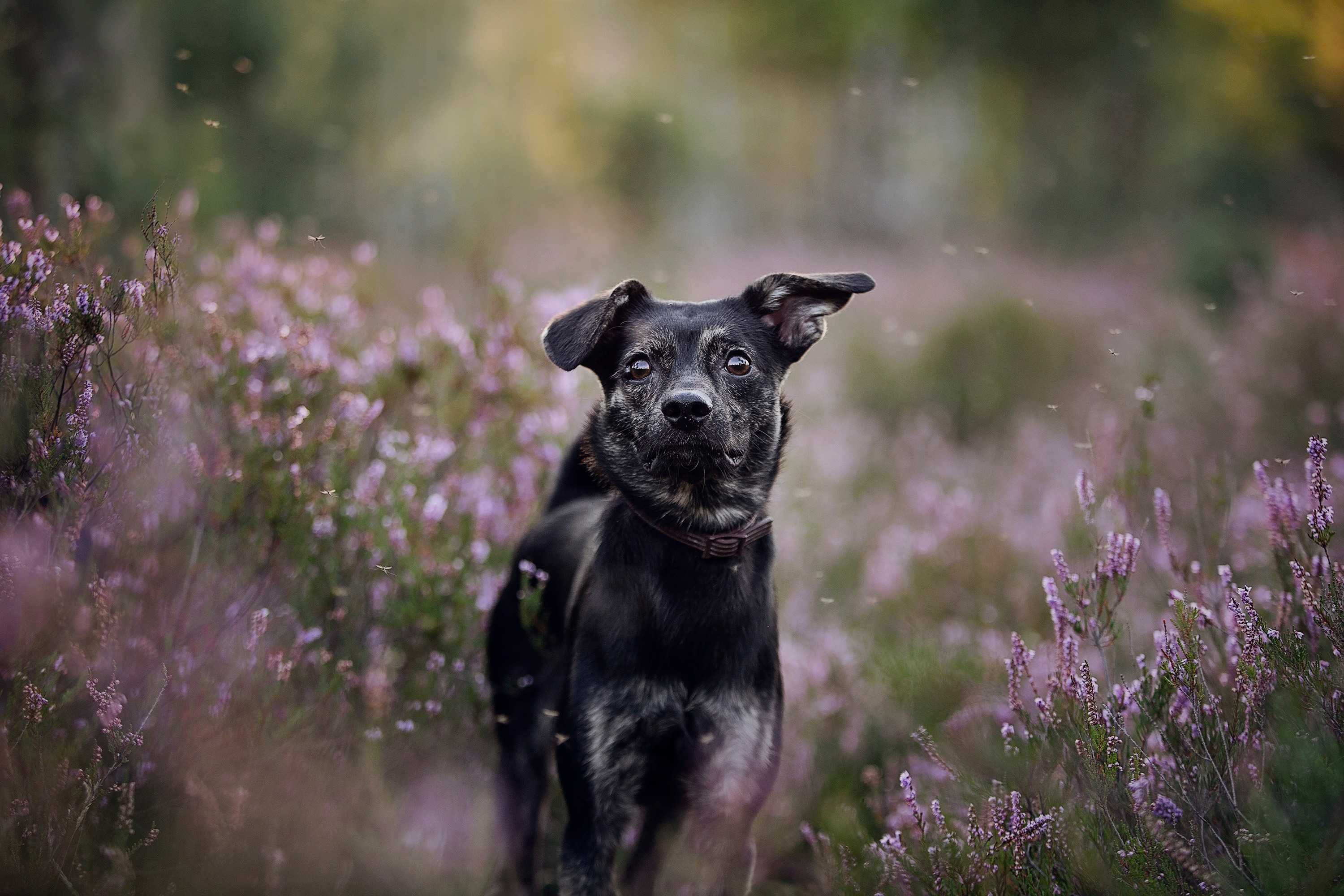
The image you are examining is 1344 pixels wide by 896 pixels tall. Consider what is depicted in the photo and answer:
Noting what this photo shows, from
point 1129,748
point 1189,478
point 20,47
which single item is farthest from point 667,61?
point 1129,748

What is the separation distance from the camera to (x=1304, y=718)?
2434mm

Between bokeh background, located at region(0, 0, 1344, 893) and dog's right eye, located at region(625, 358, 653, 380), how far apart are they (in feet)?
4.66

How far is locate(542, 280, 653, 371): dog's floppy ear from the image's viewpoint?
9.62 ft

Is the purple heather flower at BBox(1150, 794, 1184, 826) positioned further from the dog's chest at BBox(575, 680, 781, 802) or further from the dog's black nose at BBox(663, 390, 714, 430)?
the dog's black nose at BBox(663, 390, 714, 430)

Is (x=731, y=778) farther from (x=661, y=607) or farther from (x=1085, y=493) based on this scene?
(x=1085, y=493)

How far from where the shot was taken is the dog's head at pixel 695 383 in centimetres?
298

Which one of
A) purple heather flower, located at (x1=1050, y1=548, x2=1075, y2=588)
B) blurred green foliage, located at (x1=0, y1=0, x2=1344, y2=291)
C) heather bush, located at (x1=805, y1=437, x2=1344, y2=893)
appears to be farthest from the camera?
blurred green foliage, located at (x1=0, y1=0, x2=1344, y2=291)

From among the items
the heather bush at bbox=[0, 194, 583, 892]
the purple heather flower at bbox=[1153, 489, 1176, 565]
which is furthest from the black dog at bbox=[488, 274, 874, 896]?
the purple heather flower at bbox=[1153, 489, 1176, 565]

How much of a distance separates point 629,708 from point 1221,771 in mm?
1890

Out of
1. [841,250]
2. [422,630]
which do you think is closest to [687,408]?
[422,630]

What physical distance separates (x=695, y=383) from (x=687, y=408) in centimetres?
15

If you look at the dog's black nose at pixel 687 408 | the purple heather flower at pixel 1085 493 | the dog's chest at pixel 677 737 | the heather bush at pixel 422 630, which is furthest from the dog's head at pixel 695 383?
the purple heather flower at pixel 1085 493

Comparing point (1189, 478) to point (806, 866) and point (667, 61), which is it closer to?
point (806, 866)

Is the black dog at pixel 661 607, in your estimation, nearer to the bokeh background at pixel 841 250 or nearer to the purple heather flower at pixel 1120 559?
the bokeh background at pixel 841 250
